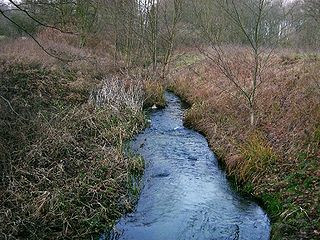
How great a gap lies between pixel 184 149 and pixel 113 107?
2.94 metres

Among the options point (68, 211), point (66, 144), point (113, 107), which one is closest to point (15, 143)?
point (66, 144)

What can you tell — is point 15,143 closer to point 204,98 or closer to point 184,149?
point 184,149

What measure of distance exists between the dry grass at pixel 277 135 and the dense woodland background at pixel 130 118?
3 centimetres

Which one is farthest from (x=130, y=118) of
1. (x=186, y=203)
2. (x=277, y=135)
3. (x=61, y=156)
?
(x=186, y=203)

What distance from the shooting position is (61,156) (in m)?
8.30

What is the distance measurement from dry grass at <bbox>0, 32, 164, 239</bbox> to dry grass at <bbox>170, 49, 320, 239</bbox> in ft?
8.40

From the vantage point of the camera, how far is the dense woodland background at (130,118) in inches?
259

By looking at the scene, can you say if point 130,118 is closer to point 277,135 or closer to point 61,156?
point 61,156

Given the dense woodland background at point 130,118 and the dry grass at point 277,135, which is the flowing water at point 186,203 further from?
the dry grass at point 277,135

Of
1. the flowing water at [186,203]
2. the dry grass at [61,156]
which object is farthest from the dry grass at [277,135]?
the dry grass at [61,156]

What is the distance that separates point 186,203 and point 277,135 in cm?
337

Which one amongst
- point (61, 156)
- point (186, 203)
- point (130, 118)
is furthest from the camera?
point (130, 118)

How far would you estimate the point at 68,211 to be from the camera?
658 centimetres

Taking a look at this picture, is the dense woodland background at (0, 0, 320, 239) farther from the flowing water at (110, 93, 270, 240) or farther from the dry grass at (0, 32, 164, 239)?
the flowing water at (110, 93, 270, 240)
